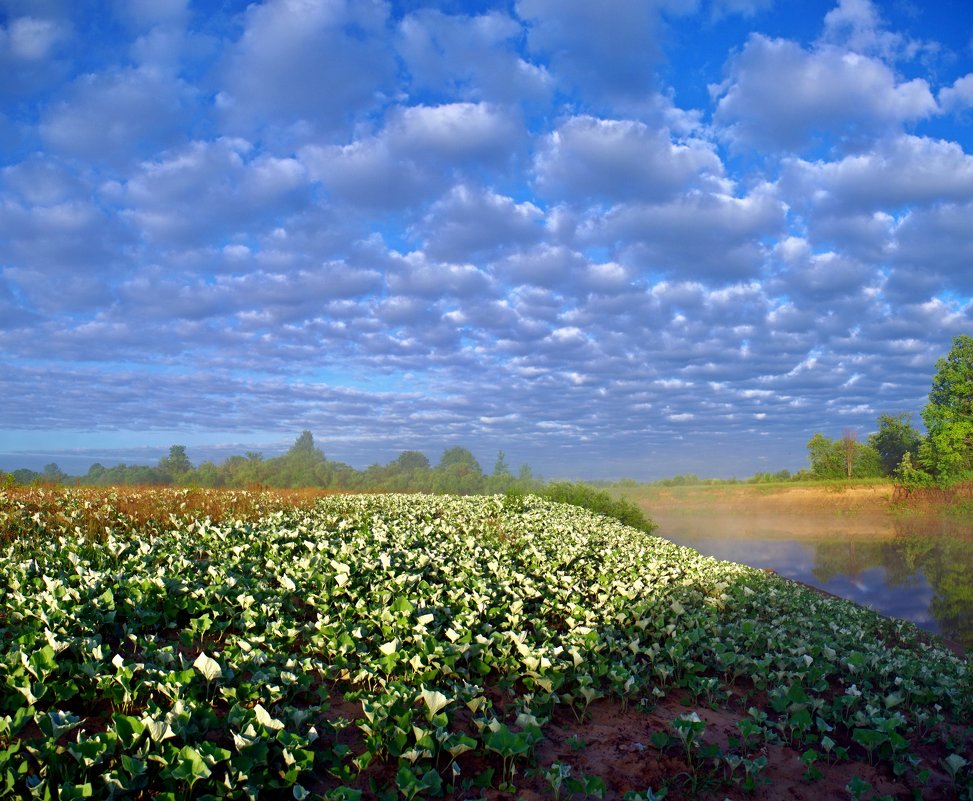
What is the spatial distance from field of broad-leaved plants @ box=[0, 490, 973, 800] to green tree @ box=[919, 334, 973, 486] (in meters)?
38.2

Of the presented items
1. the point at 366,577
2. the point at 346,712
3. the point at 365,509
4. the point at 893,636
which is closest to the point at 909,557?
the point at 893,636

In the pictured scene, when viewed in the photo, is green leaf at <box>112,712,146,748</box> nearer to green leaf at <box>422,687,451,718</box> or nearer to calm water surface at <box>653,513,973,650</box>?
green leaf at <box>422,687,451,718</box>

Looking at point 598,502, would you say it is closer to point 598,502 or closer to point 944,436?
point 598,502

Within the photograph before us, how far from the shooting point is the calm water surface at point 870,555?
17734 millimetres

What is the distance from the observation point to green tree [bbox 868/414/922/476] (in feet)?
155

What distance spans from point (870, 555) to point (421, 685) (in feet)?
98.2

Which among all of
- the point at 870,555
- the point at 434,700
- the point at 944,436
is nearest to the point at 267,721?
the point at 434,700

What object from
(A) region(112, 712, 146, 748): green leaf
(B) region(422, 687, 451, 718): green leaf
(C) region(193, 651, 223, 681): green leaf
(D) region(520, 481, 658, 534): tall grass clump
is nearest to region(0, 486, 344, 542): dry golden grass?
(C) region(193, 651, 223, 681): green leaf

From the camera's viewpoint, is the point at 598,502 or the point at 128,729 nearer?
the point at 128,729

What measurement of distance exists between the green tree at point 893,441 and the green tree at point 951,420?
5.12m

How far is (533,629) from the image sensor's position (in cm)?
715

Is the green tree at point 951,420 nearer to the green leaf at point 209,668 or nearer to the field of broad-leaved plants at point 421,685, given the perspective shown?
the field of broad-leaved plants at point 421,685

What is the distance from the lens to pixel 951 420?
40.4m

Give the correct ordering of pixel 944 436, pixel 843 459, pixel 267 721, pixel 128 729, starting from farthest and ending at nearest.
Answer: pixel 843 459, pixel 944 436, pixel 267 721, pixel 128 729
